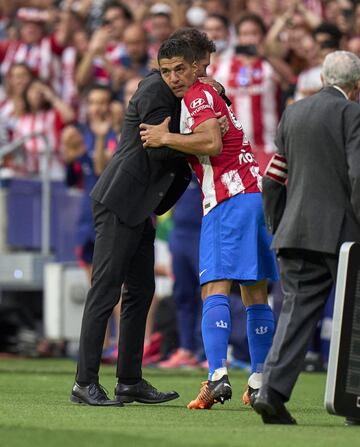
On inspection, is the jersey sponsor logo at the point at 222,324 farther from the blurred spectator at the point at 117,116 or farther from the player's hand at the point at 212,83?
the blurred spectator at the point at 117,116

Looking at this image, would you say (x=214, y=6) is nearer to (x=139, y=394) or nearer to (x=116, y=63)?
(x=116, y=63)

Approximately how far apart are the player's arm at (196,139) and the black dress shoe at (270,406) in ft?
6.03

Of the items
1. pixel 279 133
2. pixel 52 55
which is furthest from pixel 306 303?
pixel 52 55

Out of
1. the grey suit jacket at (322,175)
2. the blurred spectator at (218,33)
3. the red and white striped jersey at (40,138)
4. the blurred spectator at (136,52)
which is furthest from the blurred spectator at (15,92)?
the grey suit jacket at (322,175)

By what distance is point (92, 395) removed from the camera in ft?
28.6

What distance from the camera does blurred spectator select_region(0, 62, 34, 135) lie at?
16.9 meters

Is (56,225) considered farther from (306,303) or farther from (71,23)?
(306,303)

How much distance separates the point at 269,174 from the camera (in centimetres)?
756

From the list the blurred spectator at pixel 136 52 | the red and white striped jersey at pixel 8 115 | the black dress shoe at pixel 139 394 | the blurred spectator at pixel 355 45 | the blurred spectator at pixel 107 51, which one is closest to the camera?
the black dress shoe at pixel 139 394

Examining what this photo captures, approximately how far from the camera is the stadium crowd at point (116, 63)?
1424cm

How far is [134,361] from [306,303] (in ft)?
6.72

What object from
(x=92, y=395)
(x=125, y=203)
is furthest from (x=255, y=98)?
(x=92, y=395)

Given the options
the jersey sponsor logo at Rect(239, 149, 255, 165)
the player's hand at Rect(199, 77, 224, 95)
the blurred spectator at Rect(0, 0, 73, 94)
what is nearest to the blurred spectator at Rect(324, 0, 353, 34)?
the blurred spectator at Rect(0, 0, 73, 94)

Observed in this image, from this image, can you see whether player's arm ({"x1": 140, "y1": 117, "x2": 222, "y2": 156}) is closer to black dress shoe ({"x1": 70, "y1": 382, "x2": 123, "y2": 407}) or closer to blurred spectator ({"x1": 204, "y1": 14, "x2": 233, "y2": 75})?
black dress shoe ({"x1": 70, "y1": 382, "x2": 123, "y2": 407})
